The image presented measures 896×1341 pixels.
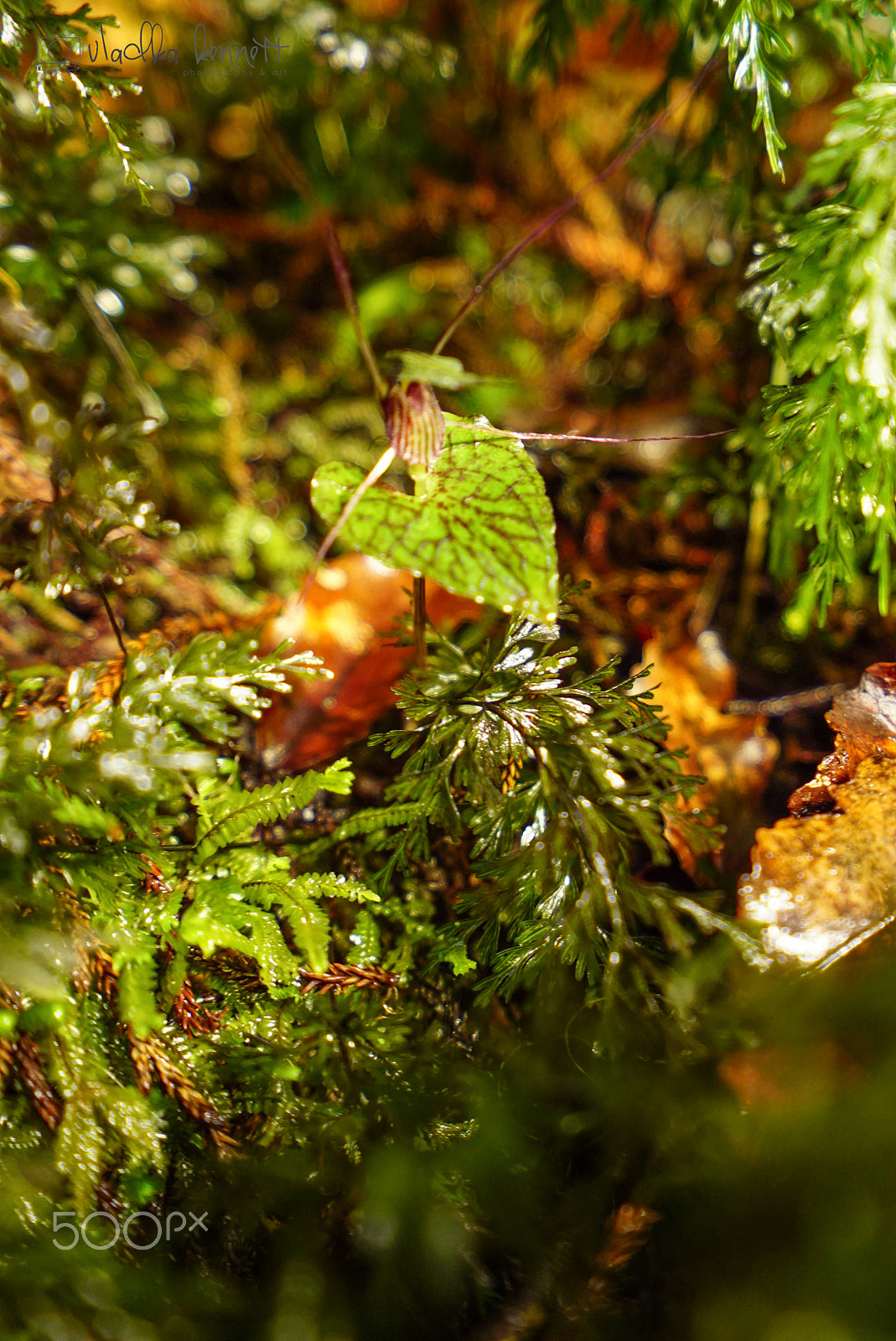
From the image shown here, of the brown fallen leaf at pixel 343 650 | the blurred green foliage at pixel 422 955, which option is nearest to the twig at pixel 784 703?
the blurred green foliage at pixel 422 955

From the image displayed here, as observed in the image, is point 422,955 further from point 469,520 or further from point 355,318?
point 355,318

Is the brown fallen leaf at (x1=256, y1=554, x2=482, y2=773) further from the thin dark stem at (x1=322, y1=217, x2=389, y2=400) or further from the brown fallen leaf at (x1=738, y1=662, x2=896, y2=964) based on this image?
the brown fallen leaf at (x1=738, y1=662, x2=896, y2=964)

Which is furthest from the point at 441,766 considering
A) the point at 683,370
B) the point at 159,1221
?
the point at 683,370

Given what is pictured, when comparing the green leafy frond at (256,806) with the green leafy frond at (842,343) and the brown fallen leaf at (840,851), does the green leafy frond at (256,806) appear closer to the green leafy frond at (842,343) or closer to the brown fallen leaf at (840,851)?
the brown fallen leaf at (840,851)

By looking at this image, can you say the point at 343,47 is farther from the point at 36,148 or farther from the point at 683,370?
the point at 683,370

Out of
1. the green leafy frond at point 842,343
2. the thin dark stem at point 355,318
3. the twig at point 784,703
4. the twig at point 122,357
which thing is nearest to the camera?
the green leafy frond at point 842,343

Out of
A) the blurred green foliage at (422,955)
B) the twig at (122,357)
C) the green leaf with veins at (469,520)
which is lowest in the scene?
the blurred green foliage at (422,955)
